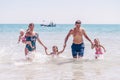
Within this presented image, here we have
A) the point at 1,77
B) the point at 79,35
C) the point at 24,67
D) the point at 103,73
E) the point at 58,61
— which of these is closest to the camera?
the point at 1,77

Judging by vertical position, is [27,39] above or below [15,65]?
above

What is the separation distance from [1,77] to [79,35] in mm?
3420

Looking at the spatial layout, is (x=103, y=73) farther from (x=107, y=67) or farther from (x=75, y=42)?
(x=75, y=42)

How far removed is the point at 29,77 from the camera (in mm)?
8680

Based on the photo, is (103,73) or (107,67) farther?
(107,67)

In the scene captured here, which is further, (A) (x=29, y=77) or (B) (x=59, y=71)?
(B) (x=59, y=71)

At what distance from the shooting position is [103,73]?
930 centimetres

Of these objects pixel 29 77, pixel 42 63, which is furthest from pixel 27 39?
pixel 29 77

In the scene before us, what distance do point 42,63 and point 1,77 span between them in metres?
2.70

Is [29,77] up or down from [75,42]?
down

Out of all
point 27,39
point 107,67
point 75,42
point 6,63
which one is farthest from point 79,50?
point 6,63

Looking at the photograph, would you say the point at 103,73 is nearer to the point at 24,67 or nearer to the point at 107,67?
the point at 107,67

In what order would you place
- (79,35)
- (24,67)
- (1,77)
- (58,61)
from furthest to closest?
(58,61)
(79,35)
(24,67)
(1,77)

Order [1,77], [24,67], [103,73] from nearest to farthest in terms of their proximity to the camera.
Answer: [1,77]
[103,73]
[24,67]
